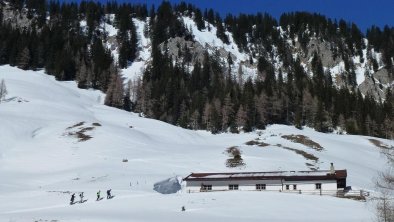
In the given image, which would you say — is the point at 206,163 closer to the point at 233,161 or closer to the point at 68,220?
the point at 233,161

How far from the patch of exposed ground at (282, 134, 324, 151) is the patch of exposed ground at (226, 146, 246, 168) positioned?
59.7ft

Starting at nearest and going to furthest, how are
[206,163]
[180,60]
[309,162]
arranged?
[206,163], [309,162], [180,60]

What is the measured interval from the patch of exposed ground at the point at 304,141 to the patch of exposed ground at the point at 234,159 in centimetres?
1821

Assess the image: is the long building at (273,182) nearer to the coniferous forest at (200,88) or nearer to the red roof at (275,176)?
the red roof at (275,176)

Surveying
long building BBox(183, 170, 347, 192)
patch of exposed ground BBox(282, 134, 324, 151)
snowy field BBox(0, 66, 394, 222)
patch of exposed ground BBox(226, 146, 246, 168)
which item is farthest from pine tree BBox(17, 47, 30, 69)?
long building BBox(183, 170, 347, 192)

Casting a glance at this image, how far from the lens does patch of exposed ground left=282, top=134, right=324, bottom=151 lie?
87269 millimetres

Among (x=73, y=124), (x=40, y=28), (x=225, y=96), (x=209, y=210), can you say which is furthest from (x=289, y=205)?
(x=40, y=28)

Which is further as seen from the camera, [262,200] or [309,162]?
[309,162]

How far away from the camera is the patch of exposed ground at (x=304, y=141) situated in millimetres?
87269

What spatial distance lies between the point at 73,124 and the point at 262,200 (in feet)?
176

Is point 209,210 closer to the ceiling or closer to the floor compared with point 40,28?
closer to the floor

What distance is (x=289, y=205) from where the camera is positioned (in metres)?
41.2

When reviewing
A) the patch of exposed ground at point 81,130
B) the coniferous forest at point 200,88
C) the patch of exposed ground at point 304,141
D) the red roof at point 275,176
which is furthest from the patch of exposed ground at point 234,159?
the coniferous forest at point 200,88

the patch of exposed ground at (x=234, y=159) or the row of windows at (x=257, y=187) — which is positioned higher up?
the patch of exposed ground at (x=234, y=159)
